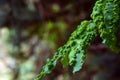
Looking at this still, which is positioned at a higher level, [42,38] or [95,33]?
[42,38]

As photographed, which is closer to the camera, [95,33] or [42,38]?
[95,33]

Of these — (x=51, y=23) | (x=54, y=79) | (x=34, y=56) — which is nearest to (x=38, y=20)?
(x=51, y=23)

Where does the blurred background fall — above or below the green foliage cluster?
above

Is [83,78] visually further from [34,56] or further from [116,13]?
[116,13]

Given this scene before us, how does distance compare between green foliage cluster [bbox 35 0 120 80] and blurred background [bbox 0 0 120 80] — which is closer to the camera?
green foliage cluster [bbox 35 0 120 80]
